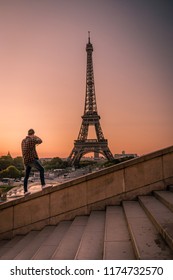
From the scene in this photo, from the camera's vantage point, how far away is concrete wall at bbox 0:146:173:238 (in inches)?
223

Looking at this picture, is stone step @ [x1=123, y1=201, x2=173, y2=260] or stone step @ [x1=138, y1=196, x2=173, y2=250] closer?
stone step @ [x1=123, y1=201, x2=173, y2=260]

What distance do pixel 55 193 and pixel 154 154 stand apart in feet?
8.80

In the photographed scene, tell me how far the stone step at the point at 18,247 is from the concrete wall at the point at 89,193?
16.2 inches

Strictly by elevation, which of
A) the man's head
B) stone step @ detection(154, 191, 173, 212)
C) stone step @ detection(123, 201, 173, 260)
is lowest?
stone step @ detection(123, 201, 173, 260)

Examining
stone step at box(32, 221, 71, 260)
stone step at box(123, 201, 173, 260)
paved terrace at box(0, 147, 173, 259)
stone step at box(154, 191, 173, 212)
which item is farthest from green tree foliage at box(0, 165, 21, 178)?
stone step at box(123, 201, 173, 260)

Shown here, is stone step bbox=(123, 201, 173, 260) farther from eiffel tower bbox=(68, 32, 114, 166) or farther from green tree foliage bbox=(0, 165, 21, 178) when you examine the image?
green tree foliage bbox=(0, 165, 21, 178)

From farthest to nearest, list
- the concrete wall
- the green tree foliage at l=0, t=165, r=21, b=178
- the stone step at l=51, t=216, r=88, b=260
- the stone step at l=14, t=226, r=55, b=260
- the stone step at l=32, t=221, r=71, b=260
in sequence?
the green tree foliage at l=0, t=165, r=21, b=178
the concrete wall
the stone step at l=14, t=226, r=55, b=260
the stone step at l=32, t=221, r=71, b=260
the stone step at l=51, t=216, r=88, b=260

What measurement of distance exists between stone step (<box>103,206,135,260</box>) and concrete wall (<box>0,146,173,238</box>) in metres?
0.99

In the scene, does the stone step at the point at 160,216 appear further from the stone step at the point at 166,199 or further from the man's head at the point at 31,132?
the man's head at the point at 31,132

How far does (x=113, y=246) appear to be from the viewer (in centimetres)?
326

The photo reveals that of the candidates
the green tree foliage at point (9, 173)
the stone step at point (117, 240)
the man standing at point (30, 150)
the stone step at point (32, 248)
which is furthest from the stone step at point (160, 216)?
the green tree foliage at point (9, 173)

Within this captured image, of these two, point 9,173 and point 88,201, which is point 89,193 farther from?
point 9,173
